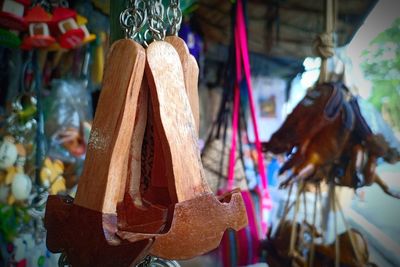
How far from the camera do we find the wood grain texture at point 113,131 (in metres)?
0.45

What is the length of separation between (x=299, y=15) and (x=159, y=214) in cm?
89

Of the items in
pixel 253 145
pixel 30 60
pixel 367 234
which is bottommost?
pixel 367 234

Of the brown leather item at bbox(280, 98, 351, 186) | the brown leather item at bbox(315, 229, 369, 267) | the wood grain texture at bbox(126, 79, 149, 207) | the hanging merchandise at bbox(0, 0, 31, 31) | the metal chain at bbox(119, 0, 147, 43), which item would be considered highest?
the hanging merchandise at bbox(0, 0, 31, 31)

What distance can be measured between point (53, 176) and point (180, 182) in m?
0.97

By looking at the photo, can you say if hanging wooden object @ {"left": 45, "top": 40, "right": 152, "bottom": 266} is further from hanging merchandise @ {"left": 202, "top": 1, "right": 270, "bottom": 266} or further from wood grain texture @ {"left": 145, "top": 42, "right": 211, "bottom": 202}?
hanging merchandise @ {"left": 202, "top": 1, "right": 270, "bottom": 266}

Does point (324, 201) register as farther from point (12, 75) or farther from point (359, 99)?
point (12, 75)

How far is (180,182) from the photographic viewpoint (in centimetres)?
46

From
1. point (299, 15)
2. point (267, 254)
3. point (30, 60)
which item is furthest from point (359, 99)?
point (30, 60)

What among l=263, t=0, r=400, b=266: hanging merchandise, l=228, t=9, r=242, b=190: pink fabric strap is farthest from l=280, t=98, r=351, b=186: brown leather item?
l=228, t=9, r=242, b=190: pink fabric strap

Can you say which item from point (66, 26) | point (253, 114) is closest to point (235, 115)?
point (253, 114)

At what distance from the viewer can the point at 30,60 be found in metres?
1.33

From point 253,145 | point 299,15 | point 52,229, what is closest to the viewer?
point 52,229

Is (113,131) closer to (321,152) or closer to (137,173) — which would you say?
(137,173)

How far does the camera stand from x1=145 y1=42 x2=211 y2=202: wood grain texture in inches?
18.2
